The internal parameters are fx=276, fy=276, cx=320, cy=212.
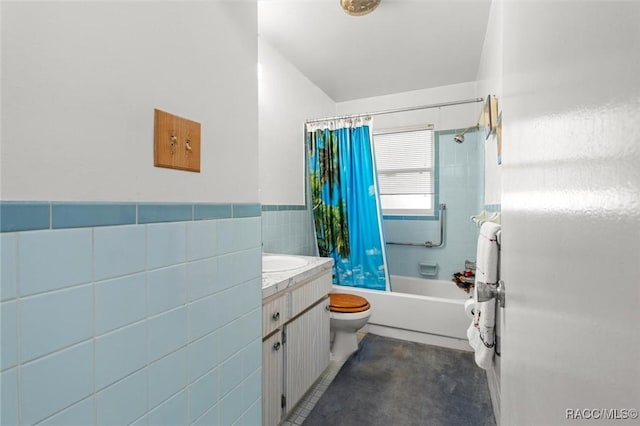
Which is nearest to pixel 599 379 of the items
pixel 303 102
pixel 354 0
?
pixel 354 0

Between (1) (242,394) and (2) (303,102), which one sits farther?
(2) (303,102)

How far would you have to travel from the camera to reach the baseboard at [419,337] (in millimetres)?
2277

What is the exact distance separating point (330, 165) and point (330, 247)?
79 centimetres

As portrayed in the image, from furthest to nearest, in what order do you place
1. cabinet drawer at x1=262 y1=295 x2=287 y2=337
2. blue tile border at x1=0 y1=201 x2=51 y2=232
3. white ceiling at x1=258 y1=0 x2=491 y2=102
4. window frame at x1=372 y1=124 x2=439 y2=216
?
window frame at x1=372 y1=124 x2=439 y2=216, white ceiling at x1=258 y1=0 x2=491 y2=102, cabinet drawer at x1=262 y1=295 x2=287 y2=337, blue tile border at x1=0 y1=201 x2=51 y2=232

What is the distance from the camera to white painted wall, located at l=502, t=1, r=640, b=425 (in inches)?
10.1

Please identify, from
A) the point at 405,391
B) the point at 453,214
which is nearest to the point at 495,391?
the point at 405,391

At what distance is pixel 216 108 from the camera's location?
0.93 m

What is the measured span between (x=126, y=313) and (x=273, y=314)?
694 mm

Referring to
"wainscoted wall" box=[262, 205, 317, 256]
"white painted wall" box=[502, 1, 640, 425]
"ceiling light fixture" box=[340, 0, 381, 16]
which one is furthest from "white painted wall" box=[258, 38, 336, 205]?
"white painted wall" box=[502, 1, 640, 425]

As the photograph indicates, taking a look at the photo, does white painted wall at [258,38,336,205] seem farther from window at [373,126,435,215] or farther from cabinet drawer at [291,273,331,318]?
window at [373,126,435,215]

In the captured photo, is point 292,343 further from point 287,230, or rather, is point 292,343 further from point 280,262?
point 287,230

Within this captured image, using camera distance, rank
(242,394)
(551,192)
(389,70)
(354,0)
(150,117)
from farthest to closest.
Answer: (389,70)
(354,0)
(242,394)
(150,117)
(551,192)

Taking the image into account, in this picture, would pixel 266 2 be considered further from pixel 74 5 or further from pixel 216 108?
pixel 74 5

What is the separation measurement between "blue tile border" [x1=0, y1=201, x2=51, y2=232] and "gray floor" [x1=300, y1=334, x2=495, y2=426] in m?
1.55
